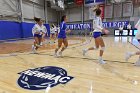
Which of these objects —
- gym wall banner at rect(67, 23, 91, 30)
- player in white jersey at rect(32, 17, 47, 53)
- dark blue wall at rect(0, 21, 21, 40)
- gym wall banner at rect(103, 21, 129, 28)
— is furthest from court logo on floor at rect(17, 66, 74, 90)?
gym wall banner at rect(67, 23, 91, 30)

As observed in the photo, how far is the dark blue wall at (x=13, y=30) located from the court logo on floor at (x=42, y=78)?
1237 cm

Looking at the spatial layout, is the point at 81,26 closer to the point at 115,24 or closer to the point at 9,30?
the point at 115,24

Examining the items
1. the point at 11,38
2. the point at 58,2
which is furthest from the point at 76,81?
the point at 58,2

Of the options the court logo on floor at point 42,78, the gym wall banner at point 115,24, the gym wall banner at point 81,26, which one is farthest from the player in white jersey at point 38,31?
the gym wall banner at point 81,26

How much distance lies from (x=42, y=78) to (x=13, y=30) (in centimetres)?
1387

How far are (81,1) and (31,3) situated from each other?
7.90 meters

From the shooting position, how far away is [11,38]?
15.3 meters

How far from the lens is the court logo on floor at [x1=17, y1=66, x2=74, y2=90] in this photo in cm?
258

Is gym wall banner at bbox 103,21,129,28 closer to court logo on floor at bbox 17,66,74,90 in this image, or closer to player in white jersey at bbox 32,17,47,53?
player in white jersey at bbox 32,17,47,53

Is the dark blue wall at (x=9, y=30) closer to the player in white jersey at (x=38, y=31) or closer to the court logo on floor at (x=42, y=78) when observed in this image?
the player in white jersey at (x=38, y=31)

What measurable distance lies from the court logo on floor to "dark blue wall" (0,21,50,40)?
1237cm

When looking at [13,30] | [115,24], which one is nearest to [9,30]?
[13,30]

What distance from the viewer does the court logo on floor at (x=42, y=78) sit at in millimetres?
2578

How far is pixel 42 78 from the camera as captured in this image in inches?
115
